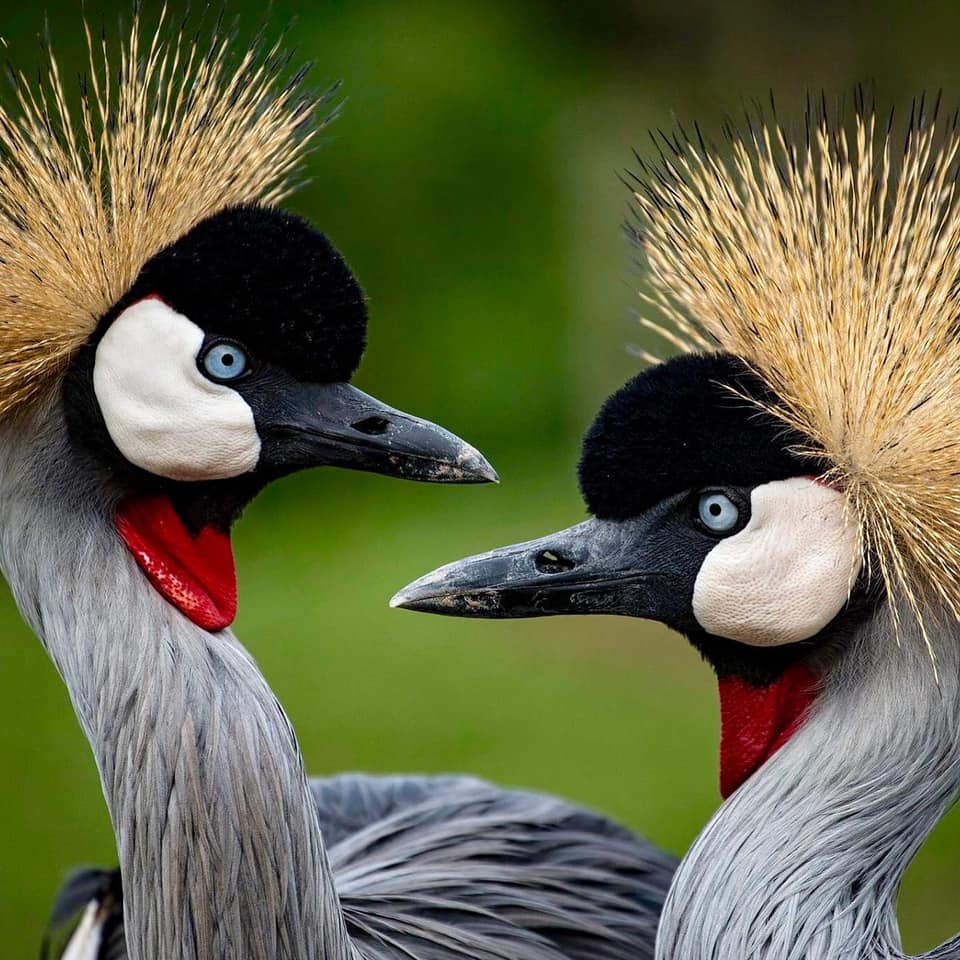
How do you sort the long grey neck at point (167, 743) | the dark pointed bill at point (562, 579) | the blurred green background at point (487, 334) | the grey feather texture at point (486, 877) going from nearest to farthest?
the long grey neck at point (167, 743)
the dark pointed bill at point (562, 579)
the grey feather texture at point (486, 877)
the blurred green background at point (487, 334)

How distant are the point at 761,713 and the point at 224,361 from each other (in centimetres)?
61

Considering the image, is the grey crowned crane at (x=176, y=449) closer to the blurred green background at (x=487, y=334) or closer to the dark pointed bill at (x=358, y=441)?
the dark pointed bill at (x=358, y=441)

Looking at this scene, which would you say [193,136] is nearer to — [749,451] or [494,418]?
[749,451]

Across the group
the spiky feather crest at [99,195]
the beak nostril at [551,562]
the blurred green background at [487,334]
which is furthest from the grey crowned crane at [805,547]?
the blurred green background at [487,334]

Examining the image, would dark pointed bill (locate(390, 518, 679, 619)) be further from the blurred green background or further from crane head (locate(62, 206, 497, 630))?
the blurred green background

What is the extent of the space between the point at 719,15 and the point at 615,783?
291cm

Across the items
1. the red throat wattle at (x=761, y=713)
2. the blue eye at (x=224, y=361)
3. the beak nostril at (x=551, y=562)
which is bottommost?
the red throat wattle at (x=761, y=713)

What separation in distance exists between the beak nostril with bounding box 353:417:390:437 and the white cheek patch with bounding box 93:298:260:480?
4.8 inches

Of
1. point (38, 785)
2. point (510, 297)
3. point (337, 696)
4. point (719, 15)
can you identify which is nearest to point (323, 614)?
point (337, 696)

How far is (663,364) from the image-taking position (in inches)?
53.4

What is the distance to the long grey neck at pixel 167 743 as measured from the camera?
128 cm

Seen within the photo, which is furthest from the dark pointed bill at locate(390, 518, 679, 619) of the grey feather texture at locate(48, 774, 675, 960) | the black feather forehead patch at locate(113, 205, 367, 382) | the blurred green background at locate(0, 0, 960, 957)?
the blurred green background at locate(0, 0, 960, 957)

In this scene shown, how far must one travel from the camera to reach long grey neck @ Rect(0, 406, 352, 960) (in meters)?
1.28

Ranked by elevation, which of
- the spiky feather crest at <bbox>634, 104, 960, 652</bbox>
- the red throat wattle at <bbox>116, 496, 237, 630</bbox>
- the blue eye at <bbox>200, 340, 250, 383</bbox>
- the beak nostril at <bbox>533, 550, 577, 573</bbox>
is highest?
the spiky feather crest at <bbox>634, 104, 960, 652</bbox>
